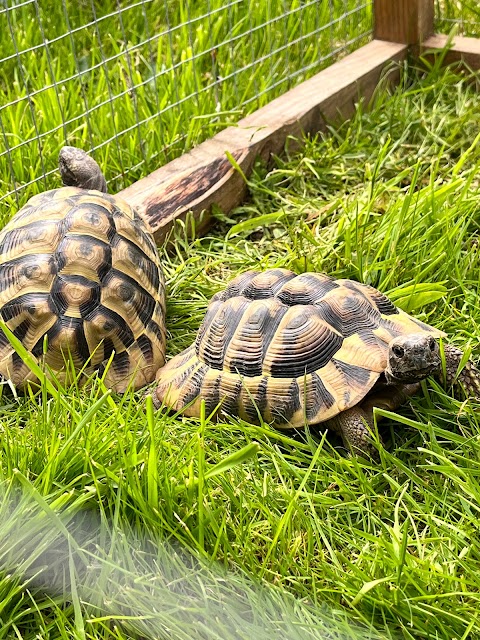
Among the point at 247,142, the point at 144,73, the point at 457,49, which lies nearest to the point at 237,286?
the point at 247,142

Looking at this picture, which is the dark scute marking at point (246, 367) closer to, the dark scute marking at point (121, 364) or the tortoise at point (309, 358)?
the tortoise at point (309, 358)

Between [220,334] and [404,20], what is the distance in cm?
223

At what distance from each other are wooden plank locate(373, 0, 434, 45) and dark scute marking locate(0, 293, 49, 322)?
233 cm

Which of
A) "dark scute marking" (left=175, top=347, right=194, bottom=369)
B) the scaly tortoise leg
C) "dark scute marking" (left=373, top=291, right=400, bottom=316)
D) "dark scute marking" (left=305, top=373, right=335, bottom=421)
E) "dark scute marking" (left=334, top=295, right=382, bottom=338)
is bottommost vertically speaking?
the scaly tortoise leg

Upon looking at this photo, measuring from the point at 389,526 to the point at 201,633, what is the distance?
0.48 metres

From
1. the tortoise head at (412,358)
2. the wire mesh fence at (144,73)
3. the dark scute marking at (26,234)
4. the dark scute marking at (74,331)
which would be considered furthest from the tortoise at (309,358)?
the wire mesh fence at (144,73)

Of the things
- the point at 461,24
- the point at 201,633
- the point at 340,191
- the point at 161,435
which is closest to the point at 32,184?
the point at 340,191

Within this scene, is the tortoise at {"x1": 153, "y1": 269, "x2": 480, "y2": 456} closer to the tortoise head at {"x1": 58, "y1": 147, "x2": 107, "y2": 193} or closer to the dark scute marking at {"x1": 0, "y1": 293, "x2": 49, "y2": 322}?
the dark scute marking at {"x1": 0, "y1": 293, "x2": 49, "y2": 322}

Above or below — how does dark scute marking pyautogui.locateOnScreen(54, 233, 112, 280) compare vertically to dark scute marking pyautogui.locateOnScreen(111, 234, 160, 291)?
above

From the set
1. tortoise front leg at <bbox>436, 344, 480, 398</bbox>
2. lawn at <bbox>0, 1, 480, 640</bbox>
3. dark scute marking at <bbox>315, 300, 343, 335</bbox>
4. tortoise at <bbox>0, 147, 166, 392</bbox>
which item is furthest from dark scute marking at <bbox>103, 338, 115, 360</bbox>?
tortoise front leg at <bbox>436, 344, 480, 398</bbox>

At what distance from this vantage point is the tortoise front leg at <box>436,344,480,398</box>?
2.23 m

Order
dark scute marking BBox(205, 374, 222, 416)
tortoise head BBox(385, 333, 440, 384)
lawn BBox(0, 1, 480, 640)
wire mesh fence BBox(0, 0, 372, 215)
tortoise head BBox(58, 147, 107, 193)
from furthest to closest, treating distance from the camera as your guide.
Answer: wire mesh fence BBox(0, 0, 372, 215), tortoise head BBox(58, 147, 107, 193), dark scute marking BBox(205, 374, 222, 416), tortoise head BBox(385, 333, 440, 384), lawn BBox(0, 1, 480, 640)

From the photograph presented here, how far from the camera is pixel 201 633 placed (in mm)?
1639

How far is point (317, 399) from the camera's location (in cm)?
213
